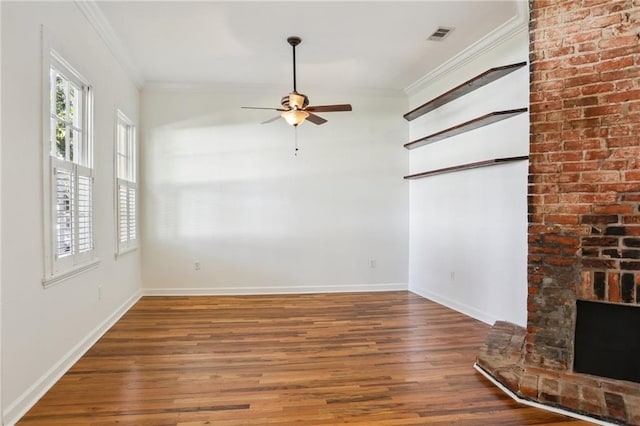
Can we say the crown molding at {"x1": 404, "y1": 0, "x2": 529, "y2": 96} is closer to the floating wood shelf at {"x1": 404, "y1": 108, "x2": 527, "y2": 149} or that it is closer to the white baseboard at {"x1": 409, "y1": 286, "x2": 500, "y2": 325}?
the floating wood shelf at {"x1": 404, "y1": 108, "x2": 527, "y2": 149}

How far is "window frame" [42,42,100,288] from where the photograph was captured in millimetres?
2481

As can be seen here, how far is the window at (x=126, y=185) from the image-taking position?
4227mm

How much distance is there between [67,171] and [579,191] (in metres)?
3.62

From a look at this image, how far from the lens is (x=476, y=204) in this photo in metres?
4.13

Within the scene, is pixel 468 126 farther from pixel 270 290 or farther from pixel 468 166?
pixel 270 290

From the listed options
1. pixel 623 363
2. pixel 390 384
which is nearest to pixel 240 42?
pixel 390 384

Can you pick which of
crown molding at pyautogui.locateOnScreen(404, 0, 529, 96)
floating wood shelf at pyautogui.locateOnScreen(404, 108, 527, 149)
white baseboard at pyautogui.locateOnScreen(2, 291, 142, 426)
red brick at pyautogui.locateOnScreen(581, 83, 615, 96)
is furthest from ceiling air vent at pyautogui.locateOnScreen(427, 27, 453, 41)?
white baseboard at pyautogui.locateOnScreen(2, 291, 142, 426)

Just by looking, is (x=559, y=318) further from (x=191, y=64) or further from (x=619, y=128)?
(x=191, y=64)

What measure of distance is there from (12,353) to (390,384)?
7.47 feet

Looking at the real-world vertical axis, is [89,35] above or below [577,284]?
above

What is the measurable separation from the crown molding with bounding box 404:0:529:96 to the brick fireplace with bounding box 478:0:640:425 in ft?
2.86

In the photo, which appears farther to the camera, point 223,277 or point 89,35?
point 223,277

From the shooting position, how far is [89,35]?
3273mm

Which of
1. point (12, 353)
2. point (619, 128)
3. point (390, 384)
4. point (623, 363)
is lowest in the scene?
point (390, 384)
